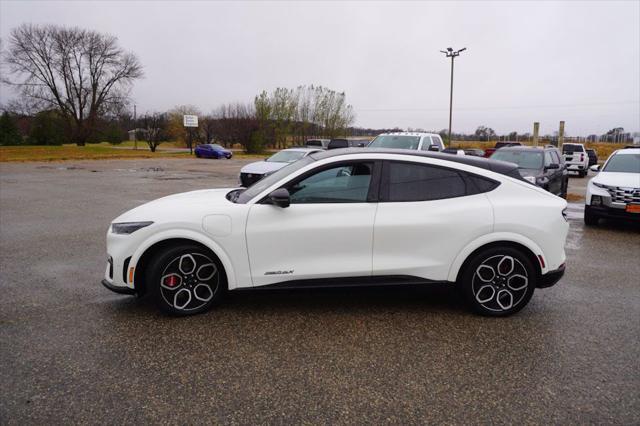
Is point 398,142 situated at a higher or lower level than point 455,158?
higher

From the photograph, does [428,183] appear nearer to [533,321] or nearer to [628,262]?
[533,321]

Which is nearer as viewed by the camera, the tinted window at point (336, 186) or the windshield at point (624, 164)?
the tinted window at point (336, 186)

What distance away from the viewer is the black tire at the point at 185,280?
4.01 m

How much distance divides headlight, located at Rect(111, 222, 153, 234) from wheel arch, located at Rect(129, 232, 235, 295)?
16 centimetres

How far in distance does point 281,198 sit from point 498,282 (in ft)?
7.42

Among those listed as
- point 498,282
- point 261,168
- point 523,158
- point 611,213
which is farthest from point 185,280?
point 523,158

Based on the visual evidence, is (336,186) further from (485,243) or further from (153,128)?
(153,128)

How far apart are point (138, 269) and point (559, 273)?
4035 millimetres

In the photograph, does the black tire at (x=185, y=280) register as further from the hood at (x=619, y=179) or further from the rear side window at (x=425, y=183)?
the hood at (x=619, y=179)

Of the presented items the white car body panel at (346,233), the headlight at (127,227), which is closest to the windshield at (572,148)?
the white car body panel at (346,233)

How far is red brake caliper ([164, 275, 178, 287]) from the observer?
4.04m

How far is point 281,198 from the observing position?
394 centimetres

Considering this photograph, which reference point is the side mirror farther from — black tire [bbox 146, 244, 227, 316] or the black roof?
black tire [bbox 146, 244, 227, 316]

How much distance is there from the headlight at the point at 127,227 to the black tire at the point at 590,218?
888cm
